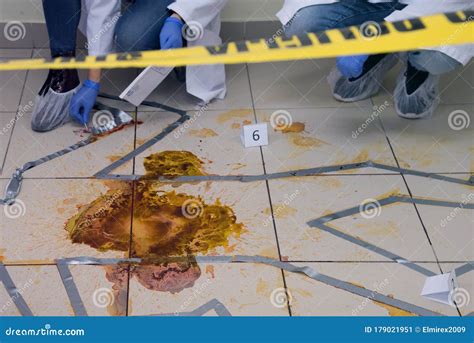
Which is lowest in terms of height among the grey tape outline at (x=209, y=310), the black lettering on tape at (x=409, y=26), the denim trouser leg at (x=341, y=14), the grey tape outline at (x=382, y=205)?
the grey tape outline at (x=382, y=205)

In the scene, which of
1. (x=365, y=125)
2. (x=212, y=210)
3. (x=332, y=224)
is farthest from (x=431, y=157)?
(x=212, y=210)

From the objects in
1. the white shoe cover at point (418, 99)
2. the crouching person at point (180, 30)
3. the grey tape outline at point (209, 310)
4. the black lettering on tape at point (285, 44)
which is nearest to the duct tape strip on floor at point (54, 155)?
the crouching person at point (180, 30)

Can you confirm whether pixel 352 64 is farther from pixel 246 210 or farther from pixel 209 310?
pixel 209 310

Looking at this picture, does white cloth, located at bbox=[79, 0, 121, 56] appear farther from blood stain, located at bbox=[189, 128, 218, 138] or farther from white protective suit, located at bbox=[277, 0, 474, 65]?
white protective suit, located at bbox=[277, 0, 474, 65]

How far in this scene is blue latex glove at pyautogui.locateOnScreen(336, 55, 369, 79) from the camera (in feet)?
6.30

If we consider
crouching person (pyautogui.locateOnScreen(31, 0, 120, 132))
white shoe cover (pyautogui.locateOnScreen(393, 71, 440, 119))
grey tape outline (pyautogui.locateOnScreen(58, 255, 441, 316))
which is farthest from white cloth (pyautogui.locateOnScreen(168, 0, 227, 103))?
grey tape outline (pyautogui.locateOnScreen(58, 255, 441, 316))

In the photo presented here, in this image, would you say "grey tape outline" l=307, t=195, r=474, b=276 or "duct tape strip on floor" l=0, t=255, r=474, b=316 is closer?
"duct tape strip on floor" l=0, t=255, r=474, b=316

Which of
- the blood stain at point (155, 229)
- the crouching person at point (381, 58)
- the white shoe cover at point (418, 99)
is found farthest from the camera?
the white shoe cover at point (418, 99)

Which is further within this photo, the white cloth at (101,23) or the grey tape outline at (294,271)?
the white cloth at (101,23)

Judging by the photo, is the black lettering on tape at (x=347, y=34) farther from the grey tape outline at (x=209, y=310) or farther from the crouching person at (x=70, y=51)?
the crouching person at (x=70, y=51)

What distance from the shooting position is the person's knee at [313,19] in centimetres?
199

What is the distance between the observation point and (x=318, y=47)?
1.15 metres

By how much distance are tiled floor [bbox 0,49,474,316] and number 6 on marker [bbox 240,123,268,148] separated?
3 centimetres

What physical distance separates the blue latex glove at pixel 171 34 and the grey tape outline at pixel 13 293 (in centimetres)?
83
